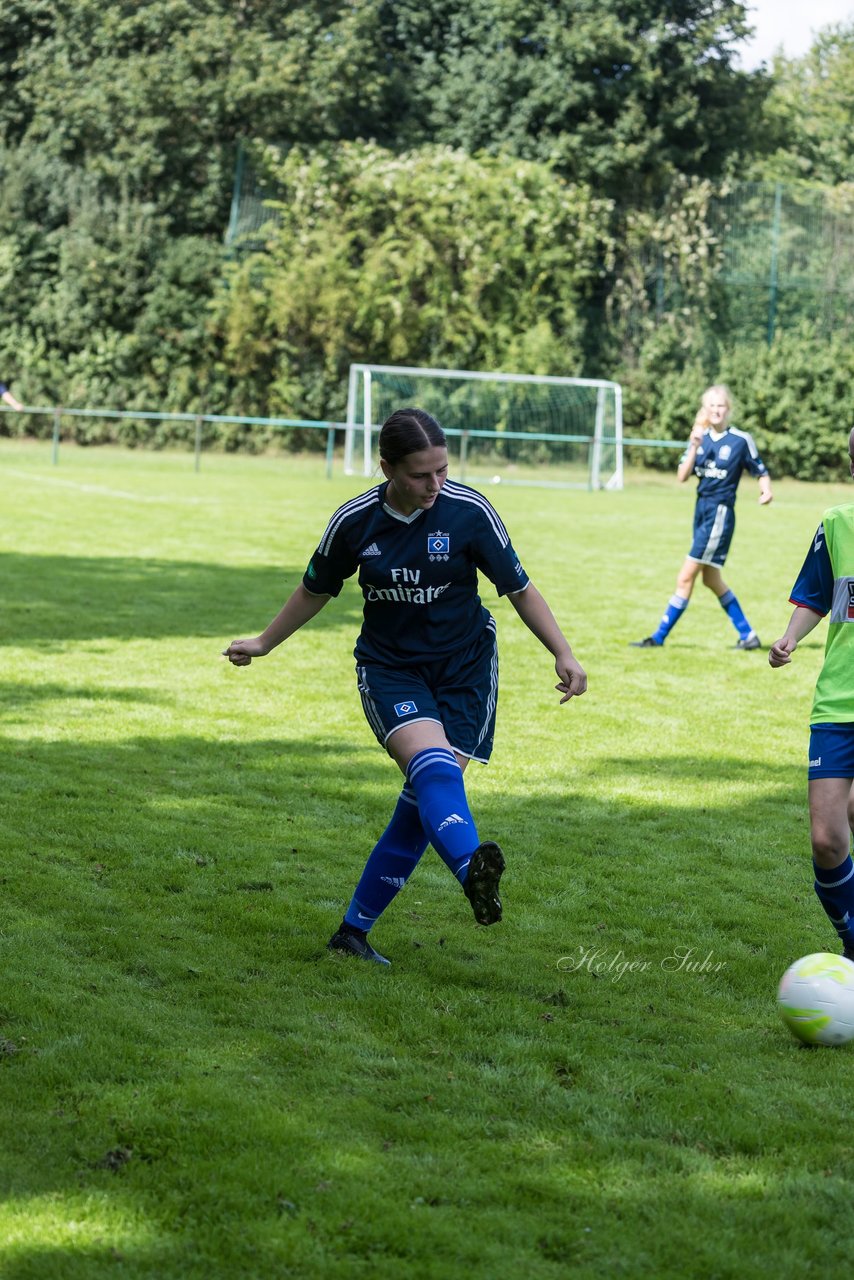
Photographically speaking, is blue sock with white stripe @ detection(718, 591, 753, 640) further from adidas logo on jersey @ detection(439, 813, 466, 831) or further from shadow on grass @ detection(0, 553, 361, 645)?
adidas logo on jersey @ detection(439, 813, 466, 831)

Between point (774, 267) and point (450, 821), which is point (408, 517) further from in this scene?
point (774, 267)

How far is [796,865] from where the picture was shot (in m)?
6.20

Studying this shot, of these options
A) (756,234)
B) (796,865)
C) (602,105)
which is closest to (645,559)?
(796,865)

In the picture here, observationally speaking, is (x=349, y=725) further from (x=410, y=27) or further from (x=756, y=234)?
(x=410, y=27)

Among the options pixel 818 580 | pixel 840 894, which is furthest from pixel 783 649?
pixel 840 894

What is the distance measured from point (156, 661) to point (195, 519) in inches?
398

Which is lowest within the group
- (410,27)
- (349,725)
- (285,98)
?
(349,725)

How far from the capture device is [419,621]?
470 centimetres

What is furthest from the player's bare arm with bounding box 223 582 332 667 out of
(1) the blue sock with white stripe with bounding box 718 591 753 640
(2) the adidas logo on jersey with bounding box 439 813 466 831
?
(1) the blue sock with white stripe with bounding box 718 591 753 640

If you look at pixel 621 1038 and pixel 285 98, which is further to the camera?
pixel 285 98

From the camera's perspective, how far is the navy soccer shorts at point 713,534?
38.2ft

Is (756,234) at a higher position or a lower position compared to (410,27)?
lower

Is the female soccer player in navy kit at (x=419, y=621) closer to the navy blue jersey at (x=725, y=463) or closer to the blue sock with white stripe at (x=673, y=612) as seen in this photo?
the blue sock with white stripe at (x=673, y=612)
